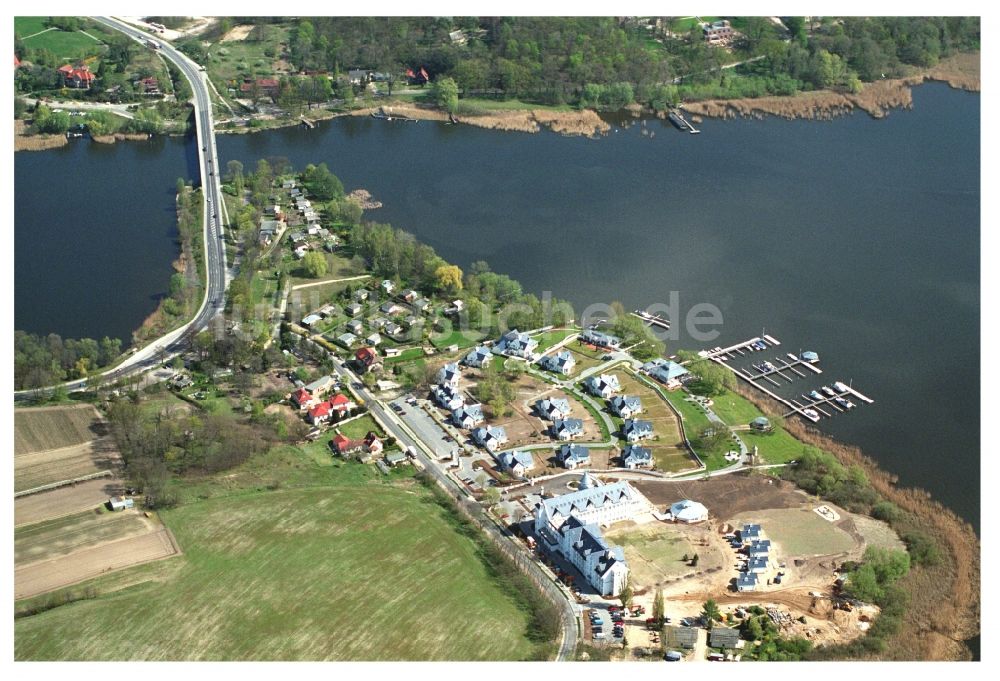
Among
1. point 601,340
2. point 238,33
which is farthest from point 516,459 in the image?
point 238,33

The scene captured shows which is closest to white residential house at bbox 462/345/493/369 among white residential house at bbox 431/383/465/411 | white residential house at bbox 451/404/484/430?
white residential house at bbox 431/383/465/411

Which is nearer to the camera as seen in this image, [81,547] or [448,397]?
[81,547]

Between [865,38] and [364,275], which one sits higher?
[865,38]

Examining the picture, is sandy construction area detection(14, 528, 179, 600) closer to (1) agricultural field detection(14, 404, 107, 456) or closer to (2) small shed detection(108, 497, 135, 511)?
(2) small shed detection(108, 497, 135, 511)

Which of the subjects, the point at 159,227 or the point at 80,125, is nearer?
the point at 159,227

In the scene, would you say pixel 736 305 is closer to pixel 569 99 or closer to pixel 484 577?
pixel 484 577

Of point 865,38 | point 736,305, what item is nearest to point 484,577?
point 736,305

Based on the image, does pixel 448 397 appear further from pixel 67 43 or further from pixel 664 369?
pixel 67 43
